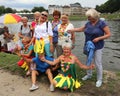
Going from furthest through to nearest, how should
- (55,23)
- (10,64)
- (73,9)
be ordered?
(73,9), (10,64), (55,23)

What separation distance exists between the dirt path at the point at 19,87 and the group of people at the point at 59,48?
0.16m

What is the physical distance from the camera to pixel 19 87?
758 centimetres

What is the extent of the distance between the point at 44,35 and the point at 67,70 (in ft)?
3.99

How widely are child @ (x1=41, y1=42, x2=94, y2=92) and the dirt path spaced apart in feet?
0.74

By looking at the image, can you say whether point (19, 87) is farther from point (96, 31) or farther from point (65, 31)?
point (96, 31)

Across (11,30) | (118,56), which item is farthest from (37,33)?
(118,56)

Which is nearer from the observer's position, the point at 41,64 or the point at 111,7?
the point at 41,64

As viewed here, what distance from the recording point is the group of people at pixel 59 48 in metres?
6.88

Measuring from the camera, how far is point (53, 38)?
8273 mm

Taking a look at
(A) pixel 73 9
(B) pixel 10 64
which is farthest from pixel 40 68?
(A) pixel 73 9

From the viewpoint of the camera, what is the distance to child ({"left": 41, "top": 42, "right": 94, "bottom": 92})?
6.93 meters

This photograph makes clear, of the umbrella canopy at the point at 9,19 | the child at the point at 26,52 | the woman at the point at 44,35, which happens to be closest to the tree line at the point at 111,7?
the umbrella canopy at the point at 9,19

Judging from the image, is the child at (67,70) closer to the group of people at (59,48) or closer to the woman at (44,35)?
the group of people at (59,48)

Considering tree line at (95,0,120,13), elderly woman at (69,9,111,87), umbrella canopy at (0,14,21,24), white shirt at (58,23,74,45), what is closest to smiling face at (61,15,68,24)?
white shirt at (58,23,74,45)
